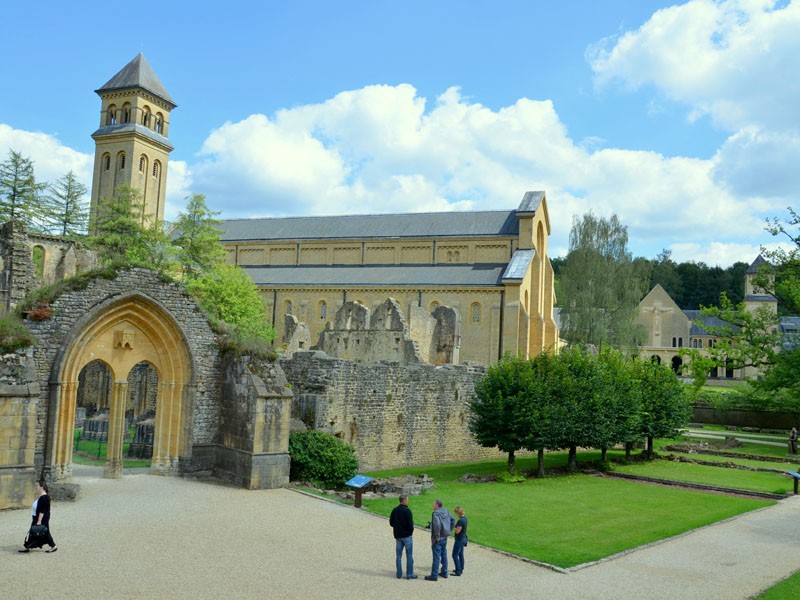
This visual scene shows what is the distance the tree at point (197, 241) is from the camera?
1606 inches

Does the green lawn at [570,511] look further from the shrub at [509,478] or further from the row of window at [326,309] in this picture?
the row of window at [326,309]

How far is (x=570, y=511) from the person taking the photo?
17.4 m


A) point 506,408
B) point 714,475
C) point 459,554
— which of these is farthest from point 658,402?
point 459,554

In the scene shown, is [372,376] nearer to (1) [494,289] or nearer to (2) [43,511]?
(2) [43,511]

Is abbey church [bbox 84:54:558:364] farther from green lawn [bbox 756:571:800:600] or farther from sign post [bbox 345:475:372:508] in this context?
green lawn [bbox 756:571:800:600]

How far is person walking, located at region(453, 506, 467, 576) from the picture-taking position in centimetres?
1118

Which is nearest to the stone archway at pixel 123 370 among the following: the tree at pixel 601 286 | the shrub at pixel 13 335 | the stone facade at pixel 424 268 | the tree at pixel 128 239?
the shrub at pixel 13 335

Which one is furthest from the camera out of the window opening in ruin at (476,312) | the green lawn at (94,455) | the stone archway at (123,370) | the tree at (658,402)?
the window opening in ruin at (476,312)

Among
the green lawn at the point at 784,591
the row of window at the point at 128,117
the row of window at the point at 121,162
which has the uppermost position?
the row of window at the point at 128,117

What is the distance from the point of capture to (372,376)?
23219mm

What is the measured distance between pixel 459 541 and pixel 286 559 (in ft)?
9.24

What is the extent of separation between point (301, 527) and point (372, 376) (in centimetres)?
983

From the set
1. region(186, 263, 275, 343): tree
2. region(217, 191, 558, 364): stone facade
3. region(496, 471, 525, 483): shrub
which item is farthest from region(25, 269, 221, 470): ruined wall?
region(217, 191, 558, 364): stone facade

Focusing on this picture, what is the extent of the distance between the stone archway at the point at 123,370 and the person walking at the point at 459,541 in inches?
369
